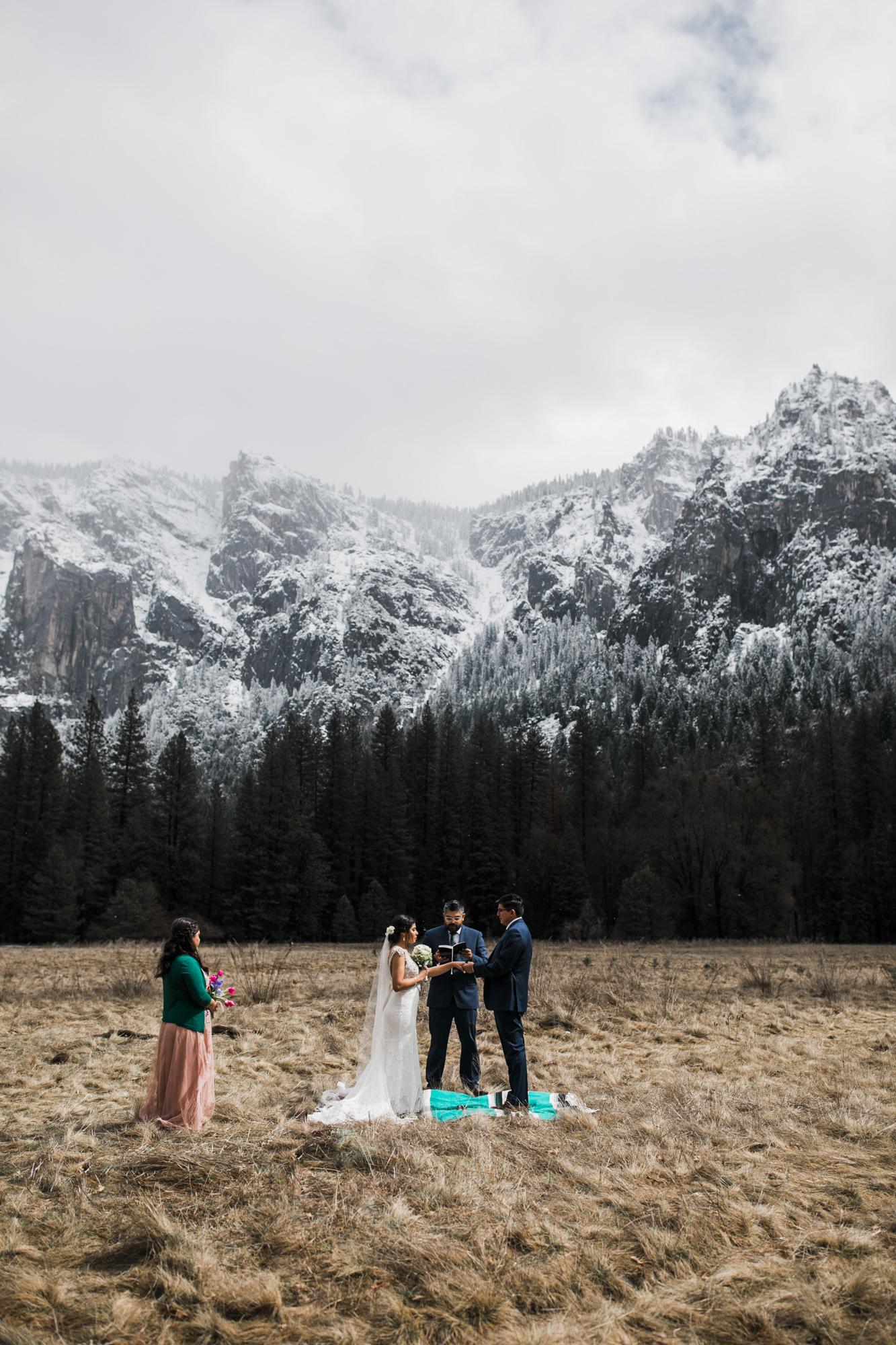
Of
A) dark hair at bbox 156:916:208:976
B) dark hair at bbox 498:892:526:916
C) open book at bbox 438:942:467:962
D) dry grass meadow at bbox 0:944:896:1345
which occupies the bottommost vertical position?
dry grass meadow at bbox 0:944:896:1345

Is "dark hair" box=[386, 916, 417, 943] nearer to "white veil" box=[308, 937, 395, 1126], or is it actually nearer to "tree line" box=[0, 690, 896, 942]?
"white veil" box=[308, 937, 395, 1126]

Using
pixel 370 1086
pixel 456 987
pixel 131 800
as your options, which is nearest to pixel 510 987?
pixel 456 987

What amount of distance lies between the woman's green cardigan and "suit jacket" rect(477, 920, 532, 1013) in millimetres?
2988

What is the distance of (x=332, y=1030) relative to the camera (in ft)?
40.7

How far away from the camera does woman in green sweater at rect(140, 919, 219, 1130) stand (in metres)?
7.36

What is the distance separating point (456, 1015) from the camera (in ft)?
31.3

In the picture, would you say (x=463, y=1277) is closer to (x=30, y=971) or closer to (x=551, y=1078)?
(x=551, y=1078)

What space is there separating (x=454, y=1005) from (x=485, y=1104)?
140 centimetres

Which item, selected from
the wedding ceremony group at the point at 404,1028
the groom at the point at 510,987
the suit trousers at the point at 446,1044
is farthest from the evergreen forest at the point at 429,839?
the groom at the point at 510,987

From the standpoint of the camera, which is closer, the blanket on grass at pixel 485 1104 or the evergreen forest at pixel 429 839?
the blanket on grass at pixel 485 1104

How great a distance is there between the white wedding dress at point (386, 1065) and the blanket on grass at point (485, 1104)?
18 centimetres

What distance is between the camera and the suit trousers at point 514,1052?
8289 mm

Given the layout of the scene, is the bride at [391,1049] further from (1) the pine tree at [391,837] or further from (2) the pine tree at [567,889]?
(1) the pine tree at [391,837]

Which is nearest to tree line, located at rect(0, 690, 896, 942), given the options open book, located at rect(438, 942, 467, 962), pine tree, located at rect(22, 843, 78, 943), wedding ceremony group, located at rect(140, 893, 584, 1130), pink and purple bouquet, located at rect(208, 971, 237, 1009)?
pine tree, located at rect(22, 843, 78, 943)
